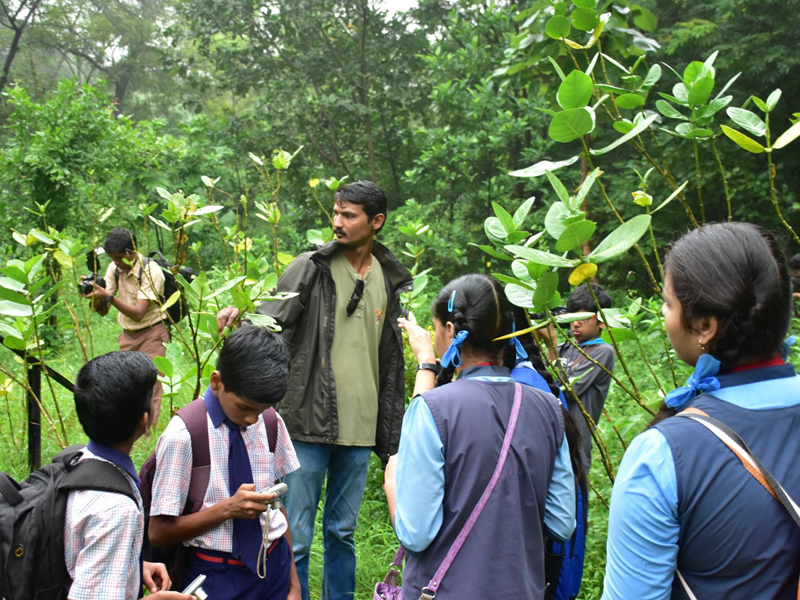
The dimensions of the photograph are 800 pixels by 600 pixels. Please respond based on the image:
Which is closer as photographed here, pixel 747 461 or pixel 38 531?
pixel 747 461

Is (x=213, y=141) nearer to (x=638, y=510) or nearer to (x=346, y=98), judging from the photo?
(x=346, y=98)

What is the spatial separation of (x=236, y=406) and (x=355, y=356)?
3.07ft

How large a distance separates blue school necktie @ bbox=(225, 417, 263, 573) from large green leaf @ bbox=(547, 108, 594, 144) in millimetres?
1179

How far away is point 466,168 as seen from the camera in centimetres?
828

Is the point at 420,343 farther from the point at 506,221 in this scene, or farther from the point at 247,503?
the point at 247,503

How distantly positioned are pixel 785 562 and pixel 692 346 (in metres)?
0.36

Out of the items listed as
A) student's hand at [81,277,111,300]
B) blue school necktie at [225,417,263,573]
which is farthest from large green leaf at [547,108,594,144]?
student's hand at [81,277,111,300]

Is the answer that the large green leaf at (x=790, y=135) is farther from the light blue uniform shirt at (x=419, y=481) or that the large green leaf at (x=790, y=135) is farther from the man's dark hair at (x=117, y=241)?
the man's dark hair at (x=117, y=241)

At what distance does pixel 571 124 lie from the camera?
5.19ft

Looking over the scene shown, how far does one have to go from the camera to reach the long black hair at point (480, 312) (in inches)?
70.4

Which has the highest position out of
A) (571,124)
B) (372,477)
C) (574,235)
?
(571,124)

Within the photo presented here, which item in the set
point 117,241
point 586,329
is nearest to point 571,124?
point 586,329

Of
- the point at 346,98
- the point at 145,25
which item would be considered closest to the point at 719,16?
the point at 346,98

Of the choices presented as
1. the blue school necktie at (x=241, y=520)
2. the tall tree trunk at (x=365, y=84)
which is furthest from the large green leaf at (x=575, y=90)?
the tall tree trunk at (x=365, y=84)
